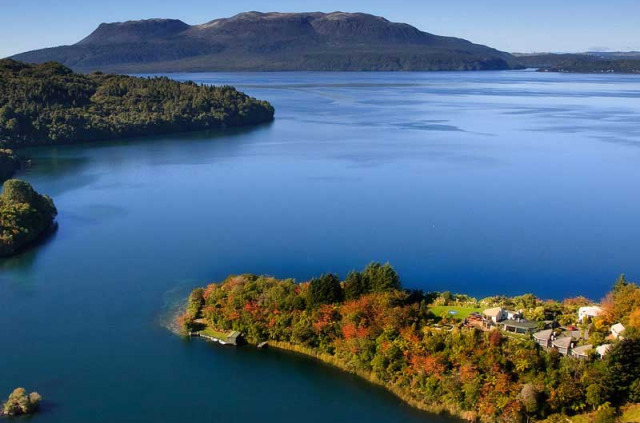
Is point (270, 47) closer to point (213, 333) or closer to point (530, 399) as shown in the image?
point (213, 333)

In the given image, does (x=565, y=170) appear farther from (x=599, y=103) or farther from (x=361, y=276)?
(x=599, y=103)

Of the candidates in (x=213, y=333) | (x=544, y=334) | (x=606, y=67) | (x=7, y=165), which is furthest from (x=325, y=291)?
(x=606, y=67)

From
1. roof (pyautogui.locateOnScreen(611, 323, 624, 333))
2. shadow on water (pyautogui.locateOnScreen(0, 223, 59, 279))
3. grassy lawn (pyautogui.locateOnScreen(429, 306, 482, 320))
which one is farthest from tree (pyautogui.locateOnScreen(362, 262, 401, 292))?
shadow on water (pyautogui.locateOnScreen(0, 223, 59, 279))

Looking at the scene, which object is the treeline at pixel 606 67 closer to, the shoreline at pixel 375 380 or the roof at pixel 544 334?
the roof at pixel 544 334

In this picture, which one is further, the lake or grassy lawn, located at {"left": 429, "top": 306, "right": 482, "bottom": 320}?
grassy lawn, located at {"left": 429, "top": 306, "right": 482, "bottom": 320}

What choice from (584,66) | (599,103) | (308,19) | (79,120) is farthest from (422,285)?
(308,19)

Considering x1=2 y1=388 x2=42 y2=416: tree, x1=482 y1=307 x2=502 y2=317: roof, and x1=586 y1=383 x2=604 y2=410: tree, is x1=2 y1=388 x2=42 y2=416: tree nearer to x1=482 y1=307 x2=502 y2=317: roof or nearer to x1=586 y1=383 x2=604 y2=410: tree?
x1=482 y1=307 x2=502 y2=317: roof
